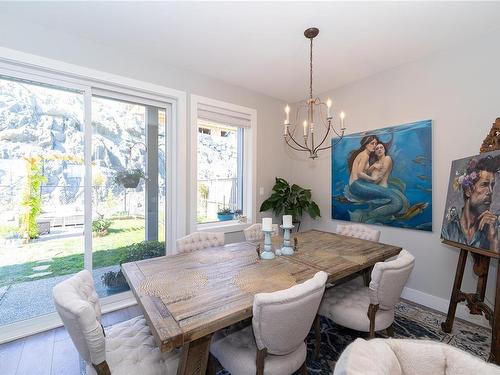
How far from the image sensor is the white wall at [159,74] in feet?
7.00

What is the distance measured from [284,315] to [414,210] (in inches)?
97.0

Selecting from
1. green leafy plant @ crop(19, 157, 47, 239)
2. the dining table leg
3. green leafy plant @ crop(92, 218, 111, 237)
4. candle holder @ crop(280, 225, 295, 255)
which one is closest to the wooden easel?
candle holder @ crop(280, 225, 295, 255)

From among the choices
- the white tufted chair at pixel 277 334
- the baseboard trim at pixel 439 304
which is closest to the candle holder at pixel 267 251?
the white tufted chair at pixel 277 334

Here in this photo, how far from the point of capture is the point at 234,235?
362 centimetres

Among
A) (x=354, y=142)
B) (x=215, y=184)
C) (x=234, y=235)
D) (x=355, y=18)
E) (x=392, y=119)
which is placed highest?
(x=355, y=18)

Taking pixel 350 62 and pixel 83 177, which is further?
pixel 350 62

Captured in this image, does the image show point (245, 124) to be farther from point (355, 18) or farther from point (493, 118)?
point (493, 118)

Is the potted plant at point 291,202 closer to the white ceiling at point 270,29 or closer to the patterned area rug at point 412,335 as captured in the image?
the patterned area rug at point 412,335

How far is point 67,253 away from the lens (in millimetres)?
2543

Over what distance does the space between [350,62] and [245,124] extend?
1.65 m

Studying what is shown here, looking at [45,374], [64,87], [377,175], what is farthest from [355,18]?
[45,374]

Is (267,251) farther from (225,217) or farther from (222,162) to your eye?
(222,162)

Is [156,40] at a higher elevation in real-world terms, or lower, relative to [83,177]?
higher

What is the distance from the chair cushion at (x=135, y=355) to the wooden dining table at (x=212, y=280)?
0.54 ft
